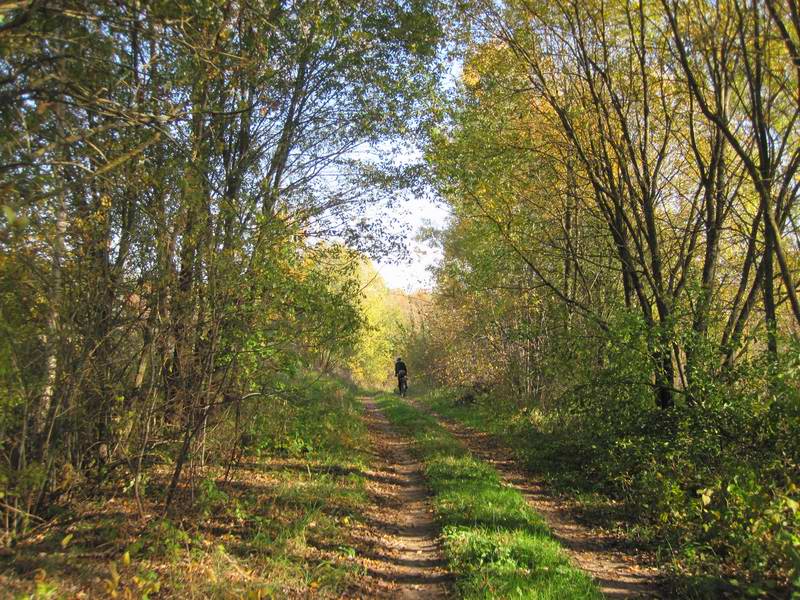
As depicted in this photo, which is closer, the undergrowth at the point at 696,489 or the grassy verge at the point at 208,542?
the grassy verge at the point at 208,542

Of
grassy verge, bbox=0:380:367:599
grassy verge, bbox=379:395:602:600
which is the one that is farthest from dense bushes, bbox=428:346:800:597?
grassy verge, bbox=0:380:367:599

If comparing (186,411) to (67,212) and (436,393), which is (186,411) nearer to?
(67,212)

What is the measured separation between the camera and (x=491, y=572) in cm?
448

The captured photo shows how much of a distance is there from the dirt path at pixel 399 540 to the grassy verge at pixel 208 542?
237 millimetres

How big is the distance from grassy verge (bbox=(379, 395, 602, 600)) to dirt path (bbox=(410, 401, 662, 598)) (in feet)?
0.76

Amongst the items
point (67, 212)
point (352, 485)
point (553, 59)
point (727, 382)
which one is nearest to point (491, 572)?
point (352, 485)

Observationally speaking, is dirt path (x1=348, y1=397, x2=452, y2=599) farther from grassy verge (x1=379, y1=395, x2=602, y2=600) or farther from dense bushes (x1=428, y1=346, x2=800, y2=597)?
dense bushes (x1=428, y1=346, x2=800, y2=597)

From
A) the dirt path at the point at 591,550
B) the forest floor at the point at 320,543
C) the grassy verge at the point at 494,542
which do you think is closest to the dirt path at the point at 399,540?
the forest floor at the point at 320,543

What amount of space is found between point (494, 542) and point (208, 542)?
9.60ft

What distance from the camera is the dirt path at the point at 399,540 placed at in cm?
460

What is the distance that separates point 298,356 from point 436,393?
55.8ft

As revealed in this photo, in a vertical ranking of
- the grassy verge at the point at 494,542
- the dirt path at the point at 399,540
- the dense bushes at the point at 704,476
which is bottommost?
the dirt path at the point at 399,540

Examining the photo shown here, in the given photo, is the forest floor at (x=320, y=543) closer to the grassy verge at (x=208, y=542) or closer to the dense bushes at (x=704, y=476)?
the grassy verge at (x=208, y=542)

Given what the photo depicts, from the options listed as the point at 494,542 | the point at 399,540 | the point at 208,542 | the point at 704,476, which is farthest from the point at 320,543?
the point at 704,476
